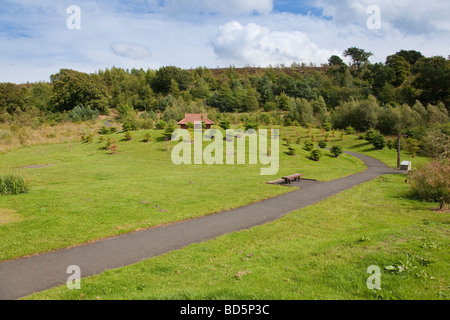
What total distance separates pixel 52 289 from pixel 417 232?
28.5ft

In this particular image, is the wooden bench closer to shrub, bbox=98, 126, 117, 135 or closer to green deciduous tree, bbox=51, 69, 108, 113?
shrub, bbox=98, 126, 117, 135

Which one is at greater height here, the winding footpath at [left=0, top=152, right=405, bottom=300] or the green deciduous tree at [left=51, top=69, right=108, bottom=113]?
the green deciduous tree at [left=51, top=69, right=108, bottom=113]

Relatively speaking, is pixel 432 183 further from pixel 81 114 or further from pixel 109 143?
pixel 81 114

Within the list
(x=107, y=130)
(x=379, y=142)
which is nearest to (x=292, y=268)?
(x=379, y=142)

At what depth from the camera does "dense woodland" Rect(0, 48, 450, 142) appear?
48.3 meters

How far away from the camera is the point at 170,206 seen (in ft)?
36.9

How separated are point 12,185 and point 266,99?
73.7 m

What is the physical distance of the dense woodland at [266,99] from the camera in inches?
1901

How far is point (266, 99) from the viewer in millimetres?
80188

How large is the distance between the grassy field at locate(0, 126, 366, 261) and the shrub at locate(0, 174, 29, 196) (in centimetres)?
43

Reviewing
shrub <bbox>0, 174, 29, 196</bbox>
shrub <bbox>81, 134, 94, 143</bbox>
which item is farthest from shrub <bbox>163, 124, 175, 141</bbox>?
shrub <bbox>0, 174, 29, 196</bbox>

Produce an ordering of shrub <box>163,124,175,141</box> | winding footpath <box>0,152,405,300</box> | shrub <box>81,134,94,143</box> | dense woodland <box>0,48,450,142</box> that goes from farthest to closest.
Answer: dense woodland <box>0,48,450,142</box> → shrub <box>81,134,94,143</box> → shrub <box>163,124,175,141</box> → winding footpath <box>0,152,405,300</box>
